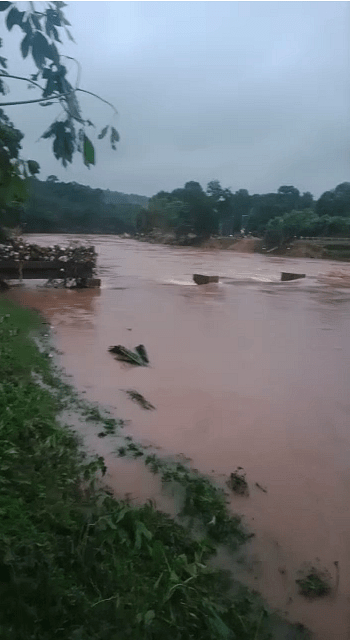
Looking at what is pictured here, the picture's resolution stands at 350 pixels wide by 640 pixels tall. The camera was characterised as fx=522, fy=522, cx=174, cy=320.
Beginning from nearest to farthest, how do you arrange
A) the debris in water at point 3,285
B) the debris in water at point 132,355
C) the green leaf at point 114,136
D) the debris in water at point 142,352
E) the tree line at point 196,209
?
the green leaf at point 114,136 → the tree line at point 196,209 → the debris in water at point 132,355 → the debris in water at point 142,352 → the debris in water at point 3,285

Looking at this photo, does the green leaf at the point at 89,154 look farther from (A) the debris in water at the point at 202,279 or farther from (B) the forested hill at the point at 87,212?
(A) the debris in water at the point at 202,279

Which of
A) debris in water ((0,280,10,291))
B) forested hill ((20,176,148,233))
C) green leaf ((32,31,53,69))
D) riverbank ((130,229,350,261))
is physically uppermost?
green leaf ((32,31,53,69))

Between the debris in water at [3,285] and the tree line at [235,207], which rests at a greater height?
the tree line at [235,207]

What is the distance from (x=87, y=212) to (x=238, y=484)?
5.24ft

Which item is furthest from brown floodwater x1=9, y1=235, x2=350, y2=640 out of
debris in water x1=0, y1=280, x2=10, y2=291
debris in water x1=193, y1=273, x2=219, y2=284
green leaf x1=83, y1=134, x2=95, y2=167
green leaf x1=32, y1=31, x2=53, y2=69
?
debris in water x1=193, y1=273, x2=219, y2=284

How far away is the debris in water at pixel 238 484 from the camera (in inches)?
104


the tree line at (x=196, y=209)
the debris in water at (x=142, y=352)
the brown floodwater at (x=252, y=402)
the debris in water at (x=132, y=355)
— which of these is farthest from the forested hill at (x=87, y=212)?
the debris in water at (x=142, y=352)

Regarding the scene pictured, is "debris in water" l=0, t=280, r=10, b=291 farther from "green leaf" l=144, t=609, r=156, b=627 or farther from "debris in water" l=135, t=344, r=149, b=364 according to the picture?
"green leaf" l=144, t=609, r=156, b=627

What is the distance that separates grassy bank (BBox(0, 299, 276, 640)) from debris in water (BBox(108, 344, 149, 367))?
7.70 feet

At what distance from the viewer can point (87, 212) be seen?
267cm

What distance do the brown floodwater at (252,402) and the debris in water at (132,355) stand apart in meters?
0.13

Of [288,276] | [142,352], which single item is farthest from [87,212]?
[288,276]

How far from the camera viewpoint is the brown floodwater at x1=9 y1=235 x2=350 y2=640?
2.19 m

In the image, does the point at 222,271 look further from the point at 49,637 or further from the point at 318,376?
the point at 49,637
